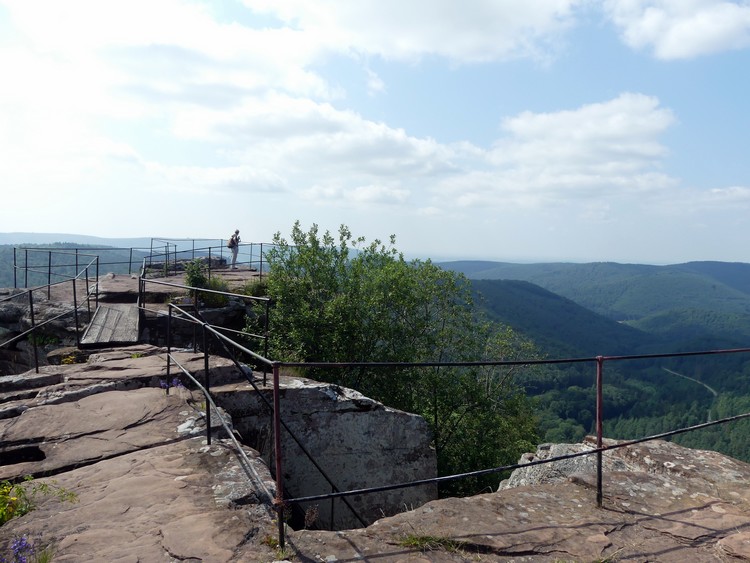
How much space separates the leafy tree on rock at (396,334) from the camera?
19.0 metres

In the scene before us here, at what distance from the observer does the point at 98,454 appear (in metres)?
5.41

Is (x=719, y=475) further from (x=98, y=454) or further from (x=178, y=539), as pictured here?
(x=98, y=454)

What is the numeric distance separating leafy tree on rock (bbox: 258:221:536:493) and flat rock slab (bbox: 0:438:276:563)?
12920 mm

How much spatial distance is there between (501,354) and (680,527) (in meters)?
26.1

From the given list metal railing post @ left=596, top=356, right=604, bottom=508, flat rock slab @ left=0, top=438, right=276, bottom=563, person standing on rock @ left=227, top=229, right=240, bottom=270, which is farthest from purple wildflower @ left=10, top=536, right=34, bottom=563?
person standing on rock @ left=227, top=229, right=240, bottom=270

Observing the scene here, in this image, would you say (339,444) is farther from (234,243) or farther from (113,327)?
(234,243)

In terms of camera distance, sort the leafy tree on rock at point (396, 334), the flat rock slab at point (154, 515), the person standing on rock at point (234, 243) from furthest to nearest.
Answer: the person standing on rock at point (234, 243) → the leafy tree on rock at point (396, 334) → the flat rock slab at point (154, 515)

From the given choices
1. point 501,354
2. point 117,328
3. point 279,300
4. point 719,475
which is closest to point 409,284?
point 279,300

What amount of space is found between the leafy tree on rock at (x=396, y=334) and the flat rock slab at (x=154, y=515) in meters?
12.9

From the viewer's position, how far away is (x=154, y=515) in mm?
4059

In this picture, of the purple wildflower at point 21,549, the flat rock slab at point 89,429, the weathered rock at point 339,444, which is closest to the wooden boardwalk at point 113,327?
the flat rock slab at point 89,429

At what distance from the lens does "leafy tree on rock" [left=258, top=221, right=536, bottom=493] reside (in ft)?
62.4

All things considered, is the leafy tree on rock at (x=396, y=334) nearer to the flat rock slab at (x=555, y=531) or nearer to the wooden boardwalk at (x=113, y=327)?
the wooden boardwalk at (x=113, y=327)

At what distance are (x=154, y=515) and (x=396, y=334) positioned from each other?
17.7 m
